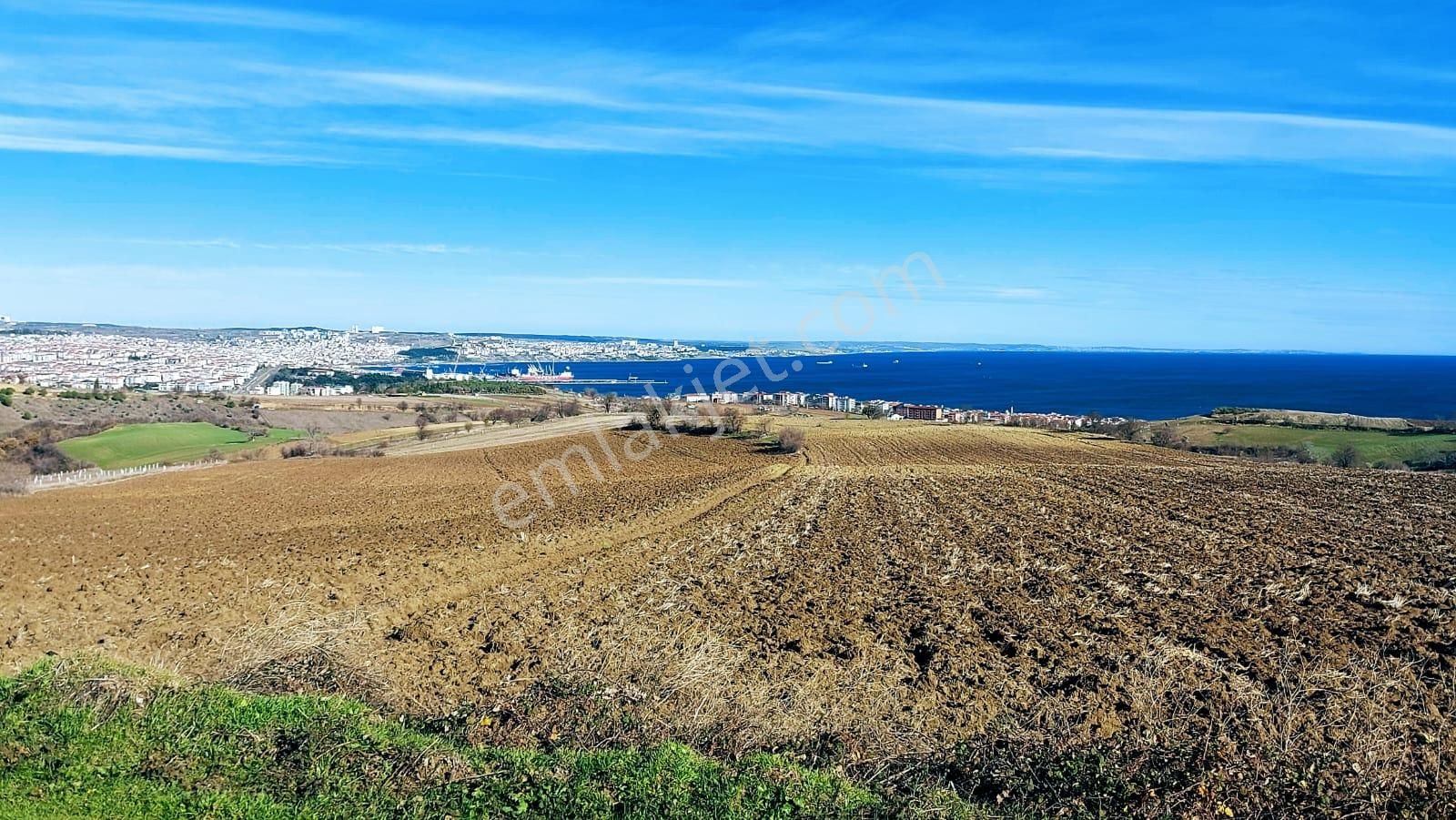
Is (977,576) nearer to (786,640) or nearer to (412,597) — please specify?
(786,640)

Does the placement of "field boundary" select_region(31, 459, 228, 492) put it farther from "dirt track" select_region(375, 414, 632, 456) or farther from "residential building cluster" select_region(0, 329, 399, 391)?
"residential building cluster" select_region(0, 329, 399, 391)

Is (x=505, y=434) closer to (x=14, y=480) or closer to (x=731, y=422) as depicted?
(x=731, y=422)

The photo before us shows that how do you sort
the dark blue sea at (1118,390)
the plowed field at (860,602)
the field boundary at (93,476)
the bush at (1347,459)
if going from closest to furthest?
the plowed field at (860,602)
the bush at (1347,459)
the field boundary at (93,476)
the dark blue sea at (1118,390)

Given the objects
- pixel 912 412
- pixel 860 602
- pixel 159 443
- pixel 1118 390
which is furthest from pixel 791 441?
pixel 1118 390

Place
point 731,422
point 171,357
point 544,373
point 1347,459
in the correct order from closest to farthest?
1. point 1347,459
2. point 731,422
3. point 171,357
4. point 544,373

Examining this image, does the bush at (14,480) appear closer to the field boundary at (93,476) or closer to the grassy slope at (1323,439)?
the field boundary at (93,476)

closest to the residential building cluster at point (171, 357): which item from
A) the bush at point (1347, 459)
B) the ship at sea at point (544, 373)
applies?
the ship at sea at point (544, 373)
